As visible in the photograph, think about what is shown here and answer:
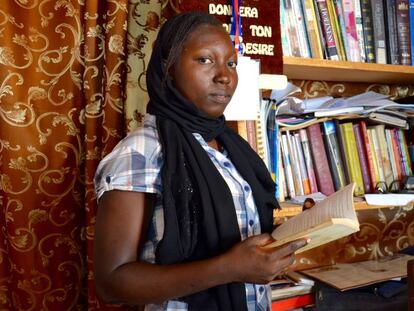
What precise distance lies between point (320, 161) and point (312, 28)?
0.41m

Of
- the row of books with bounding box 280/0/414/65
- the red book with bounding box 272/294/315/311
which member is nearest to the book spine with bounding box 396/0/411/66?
the row of books with bounding box 280/0/414/65

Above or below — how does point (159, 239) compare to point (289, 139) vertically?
below

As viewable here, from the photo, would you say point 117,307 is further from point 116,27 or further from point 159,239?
point 116,27

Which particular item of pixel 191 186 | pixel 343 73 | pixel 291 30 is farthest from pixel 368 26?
pixel 191 186

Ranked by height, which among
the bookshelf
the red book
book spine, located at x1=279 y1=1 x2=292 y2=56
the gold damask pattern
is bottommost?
the red book

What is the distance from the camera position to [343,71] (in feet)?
3.82

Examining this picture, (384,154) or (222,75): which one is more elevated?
(222,75)

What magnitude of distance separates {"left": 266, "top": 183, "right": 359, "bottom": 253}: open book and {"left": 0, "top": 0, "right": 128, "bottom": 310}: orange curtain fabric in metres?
0.69

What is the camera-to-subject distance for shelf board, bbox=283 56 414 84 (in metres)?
1.07

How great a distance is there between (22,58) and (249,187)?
0.78 metres

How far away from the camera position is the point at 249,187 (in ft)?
2.46

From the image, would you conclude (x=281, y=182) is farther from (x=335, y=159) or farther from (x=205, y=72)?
(x=205, y=72)

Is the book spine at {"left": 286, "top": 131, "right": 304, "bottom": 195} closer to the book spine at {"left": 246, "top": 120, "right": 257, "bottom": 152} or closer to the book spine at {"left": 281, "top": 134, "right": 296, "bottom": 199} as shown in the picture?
the book spine at {"left": 281, "top": 134, "right": 296, "bottom": 199}

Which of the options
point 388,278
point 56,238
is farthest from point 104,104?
point 388,278
